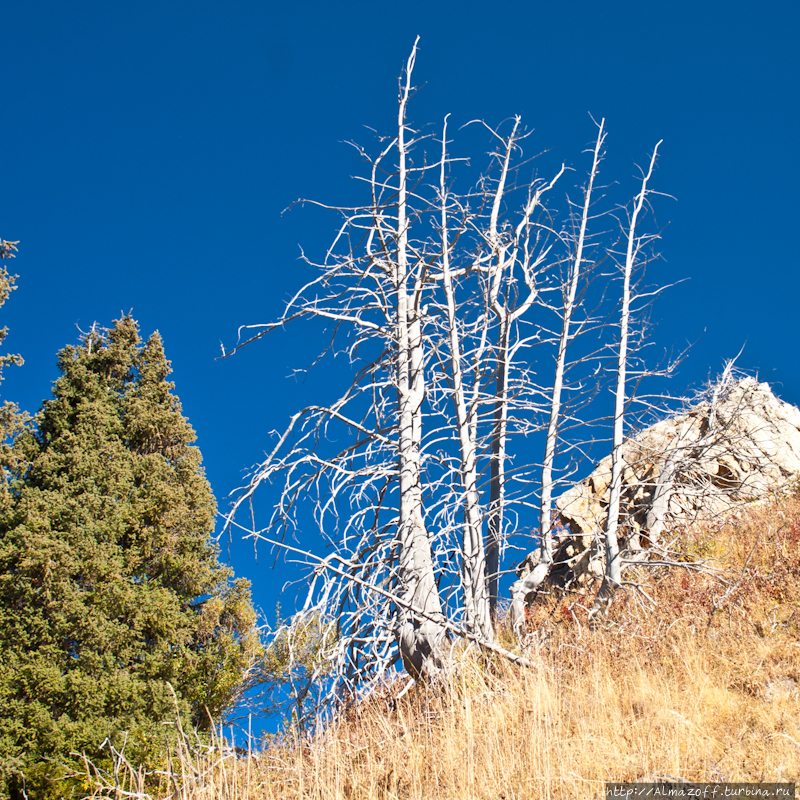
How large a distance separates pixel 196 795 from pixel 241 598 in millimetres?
14426

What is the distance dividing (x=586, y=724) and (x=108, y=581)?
14681 mm

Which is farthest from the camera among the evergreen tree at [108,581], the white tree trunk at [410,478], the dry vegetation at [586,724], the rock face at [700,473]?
the evergreen tree at [108,581]

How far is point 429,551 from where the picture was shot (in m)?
5.80

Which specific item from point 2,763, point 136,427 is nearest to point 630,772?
point 2,763

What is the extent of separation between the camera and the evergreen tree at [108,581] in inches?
536

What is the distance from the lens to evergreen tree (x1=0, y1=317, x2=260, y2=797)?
44.7 feet

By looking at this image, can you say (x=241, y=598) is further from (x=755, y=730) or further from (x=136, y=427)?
(x=755, y=730)

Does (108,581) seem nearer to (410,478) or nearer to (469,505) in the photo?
(410,478)

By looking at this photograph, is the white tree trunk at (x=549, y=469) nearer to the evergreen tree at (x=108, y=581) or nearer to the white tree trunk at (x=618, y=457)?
the white tree trunk at (x=618, y=457)

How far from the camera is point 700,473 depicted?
9.75 m

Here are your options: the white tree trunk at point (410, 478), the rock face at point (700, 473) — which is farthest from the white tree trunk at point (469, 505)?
A: the rock face at point (700, 473)

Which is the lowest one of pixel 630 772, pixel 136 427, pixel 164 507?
pixel 630 772

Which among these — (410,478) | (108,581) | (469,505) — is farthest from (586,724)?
(108,581)

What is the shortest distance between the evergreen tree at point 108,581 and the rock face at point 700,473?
995 centimetres
